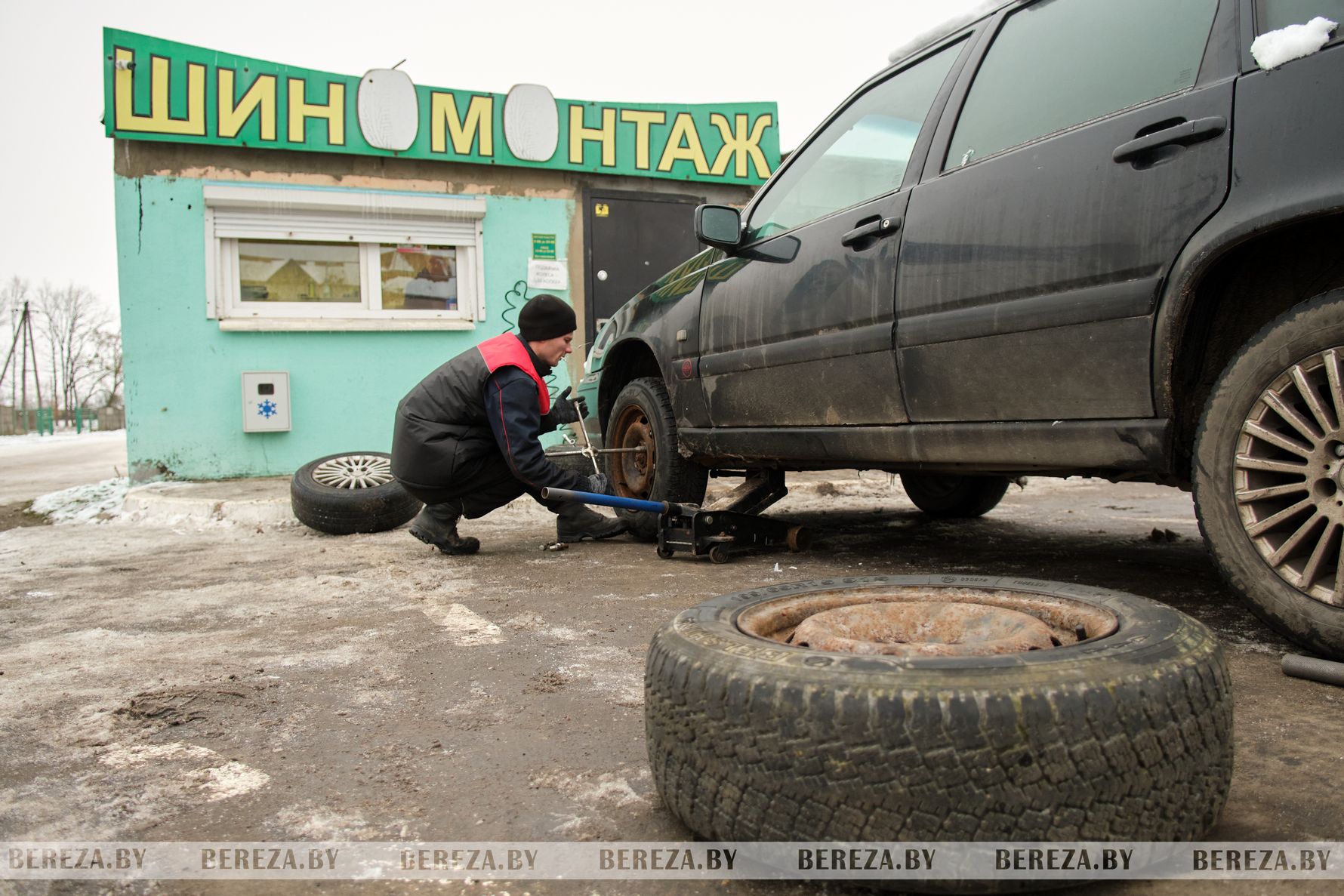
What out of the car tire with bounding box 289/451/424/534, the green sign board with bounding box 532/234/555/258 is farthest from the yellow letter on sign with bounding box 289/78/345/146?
the car tire with bounding box 289/451/424/534

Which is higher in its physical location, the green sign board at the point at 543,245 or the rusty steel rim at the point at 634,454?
the green sign board at the point at 543,245

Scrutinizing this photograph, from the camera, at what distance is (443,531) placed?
4453mm

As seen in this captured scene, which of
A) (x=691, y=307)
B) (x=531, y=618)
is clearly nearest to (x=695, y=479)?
(x=691, y=307)

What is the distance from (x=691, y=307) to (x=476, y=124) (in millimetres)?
5327

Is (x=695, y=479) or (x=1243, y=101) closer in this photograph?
(x=1243, y=101)

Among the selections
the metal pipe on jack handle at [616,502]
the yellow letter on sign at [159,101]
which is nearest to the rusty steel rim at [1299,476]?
the metal pipe on jack handle at [616,502]

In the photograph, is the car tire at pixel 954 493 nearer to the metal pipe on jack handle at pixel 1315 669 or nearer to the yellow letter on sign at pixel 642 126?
the metal pipe on jack handle at pixel 1315 669

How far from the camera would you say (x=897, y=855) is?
1.19 meters

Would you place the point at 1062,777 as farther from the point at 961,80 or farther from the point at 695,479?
the point at 695,479

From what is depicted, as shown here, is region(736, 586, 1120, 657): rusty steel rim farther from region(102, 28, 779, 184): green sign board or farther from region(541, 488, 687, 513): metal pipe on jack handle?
region(102, 28, 779, 184): green sign board

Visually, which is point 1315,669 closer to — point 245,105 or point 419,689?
point 419,689

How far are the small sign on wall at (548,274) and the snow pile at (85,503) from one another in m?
3.92

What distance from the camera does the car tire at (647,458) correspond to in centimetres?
432

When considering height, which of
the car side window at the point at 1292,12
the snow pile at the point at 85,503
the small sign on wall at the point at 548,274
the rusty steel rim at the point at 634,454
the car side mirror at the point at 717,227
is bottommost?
the snow pile at the point at 85,503
